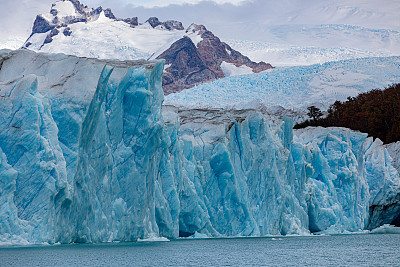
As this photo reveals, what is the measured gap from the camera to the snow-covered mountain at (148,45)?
284 ft

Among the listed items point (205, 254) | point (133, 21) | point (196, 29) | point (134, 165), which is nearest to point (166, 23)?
point (133, 21)

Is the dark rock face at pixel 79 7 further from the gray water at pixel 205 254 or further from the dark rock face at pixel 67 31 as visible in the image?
the gray water at pixel 205 254

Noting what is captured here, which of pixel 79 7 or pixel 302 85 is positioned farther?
pixel 79 7

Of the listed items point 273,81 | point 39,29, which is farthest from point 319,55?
point 39,29

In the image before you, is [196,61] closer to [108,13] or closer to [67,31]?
[67,31]

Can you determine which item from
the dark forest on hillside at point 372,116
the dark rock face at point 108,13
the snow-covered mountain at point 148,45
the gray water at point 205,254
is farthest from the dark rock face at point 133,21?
the gray water at point 205,254

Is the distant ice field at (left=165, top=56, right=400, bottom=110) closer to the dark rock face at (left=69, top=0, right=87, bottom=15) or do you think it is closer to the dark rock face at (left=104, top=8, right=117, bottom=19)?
the dark rock face at (left=104, top=8, right=117, bottom=19)

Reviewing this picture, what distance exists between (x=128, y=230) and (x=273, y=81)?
43388mm

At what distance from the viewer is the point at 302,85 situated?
6556 cm

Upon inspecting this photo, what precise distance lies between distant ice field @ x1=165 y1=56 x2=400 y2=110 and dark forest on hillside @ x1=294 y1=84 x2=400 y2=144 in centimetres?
435

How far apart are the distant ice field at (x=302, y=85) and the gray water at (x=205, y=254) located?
34.7 meters

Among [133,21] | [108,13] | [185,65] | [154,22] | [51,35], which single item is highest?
[108,13]

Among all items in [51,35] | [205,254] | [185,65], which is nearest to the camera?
[205,254]

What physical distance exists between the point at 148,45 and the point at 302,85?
31425 mm
